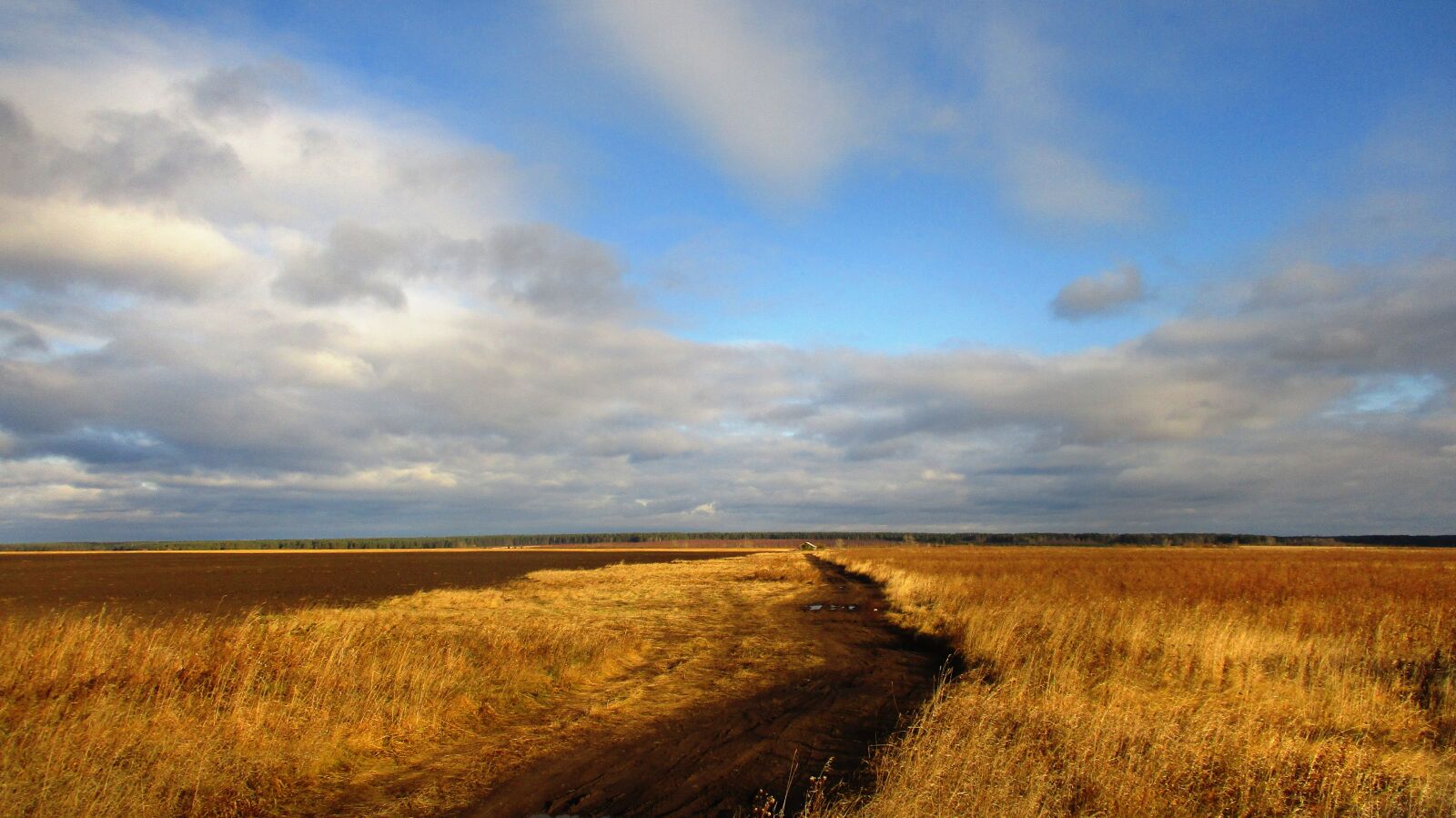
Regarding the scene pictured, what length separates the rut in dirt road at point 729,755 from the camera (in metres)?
8.21

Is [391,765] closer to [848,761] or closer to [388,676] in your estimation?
[388,676]

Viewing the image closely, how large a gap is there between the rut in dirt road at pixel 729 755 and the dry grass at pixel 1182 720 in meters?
1.10

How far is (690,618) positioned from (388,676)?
16.1 m

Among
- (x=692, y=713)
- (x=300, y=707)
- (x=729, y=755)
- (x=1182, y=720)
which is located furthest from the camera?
(x=692, y=713)

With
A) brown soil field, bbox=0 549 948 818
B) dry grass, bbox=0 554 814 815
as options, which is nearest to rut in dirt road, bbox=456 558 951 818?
brown soil field, bbox=0 549 948 818

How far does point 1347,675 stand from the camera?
12.8m

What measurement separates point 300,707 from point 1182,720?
1240 cm

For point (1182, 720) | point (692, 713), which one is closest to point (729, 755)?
point (692, 713)

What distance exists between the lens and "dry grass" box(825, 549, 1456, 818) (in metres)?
7.38

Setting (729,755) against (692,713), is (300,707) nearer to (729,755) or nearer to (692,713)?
(692,713)

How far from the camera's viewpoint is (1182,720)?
10.1 m

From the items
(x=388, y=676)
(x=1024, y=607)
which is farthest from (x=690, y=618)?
(x=388, y=676)

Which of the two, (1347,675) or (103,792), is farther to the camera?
(1347,675)

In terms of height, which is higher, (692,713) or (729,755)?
(729,755)
